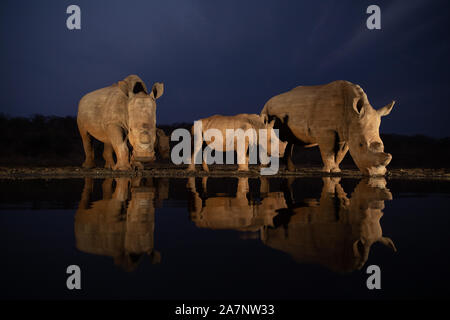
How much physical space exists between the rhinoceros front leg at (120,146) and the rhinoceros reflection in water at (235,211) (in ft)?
22.0

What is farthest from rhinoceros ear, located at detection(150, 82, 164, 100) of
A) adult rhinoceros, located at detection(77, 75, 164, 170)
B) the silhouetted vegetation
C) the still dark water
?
the silhouetted vegetation

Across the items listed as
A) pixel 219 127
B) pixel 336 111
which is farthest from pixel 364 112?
pixel 219 127

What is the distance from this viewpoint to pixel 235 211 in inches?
184

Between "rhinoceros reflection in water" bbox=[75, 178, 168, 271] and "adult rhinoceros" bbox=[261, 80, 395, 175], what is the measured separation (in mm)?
7817

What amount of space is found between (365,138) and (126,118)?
26.5 feet

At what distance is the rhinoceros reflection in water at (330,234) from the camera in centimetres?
263

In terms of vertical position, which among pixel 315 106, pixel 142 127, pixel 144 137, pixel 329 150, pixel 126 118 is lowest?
pixel 329 150

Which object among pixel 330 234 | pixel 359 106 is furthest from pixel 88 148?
pixel 330 234

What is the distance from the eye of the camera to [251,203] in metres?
5.27

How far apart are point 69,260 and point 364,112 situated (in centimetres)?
1041

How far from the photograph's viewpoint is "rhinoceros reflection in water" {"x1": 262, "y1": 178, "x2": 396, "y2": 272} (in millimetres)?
2635

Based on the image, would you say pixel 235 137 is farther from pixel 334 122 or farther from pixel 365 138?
pixel 365 138
